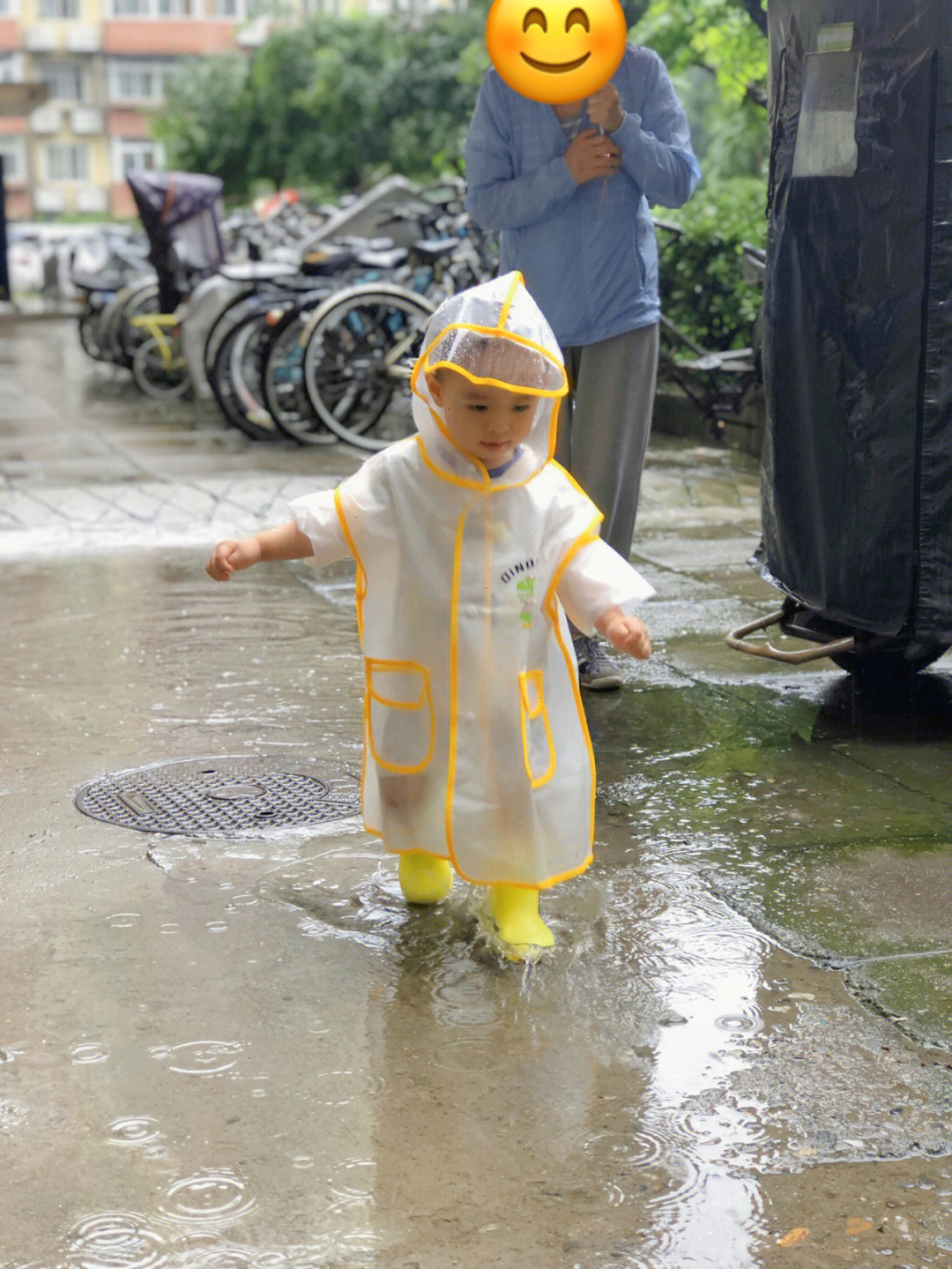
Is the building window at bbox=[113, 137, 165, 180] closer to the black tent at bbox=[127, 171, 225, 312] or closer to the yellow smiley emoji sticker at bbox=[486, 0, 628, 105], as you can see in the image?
the black tent at bbox=[127, 171, 225, 312]

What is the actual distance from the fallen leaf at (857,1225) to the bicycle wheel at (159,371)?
494 inches

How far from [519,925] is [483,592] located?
658mm

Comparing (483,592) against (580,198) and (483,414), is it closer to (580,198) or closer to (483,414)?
(483,414)

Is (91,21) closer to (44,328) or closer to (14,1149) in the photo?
(44,328)

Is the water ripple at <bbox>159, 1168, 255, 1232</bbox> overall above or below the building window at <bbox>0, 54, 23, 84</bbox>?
below

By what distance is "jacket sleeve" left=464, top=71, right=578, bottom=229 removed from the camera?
5094 mm

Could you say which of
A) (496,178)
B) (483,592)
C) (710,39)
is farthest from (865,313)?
(710,39)

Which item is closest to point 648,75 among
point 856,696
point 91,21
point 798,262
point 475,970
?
point 798,262

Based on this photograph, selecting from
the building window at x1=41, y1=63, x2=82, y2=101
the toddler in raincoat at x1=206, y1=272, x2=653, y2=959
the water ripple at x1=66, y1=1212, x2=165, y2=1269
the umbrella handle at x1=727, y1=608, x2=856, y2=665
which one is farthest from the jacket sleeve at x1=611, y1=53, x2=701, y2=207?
the building window at x1=41, y1=63, x2=82, y2=101

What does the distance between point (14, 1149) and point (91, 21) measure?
7492 centimetres

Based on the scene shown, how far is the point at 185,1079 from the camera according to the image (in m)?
2.89

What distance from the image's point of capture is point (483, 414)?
3219 mm

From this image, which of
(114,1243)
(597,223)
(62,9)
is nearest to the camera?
(114,1243)

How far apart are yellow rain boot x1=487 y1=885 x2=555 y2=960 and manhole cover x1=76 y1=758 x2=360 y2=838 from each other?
866 mm
